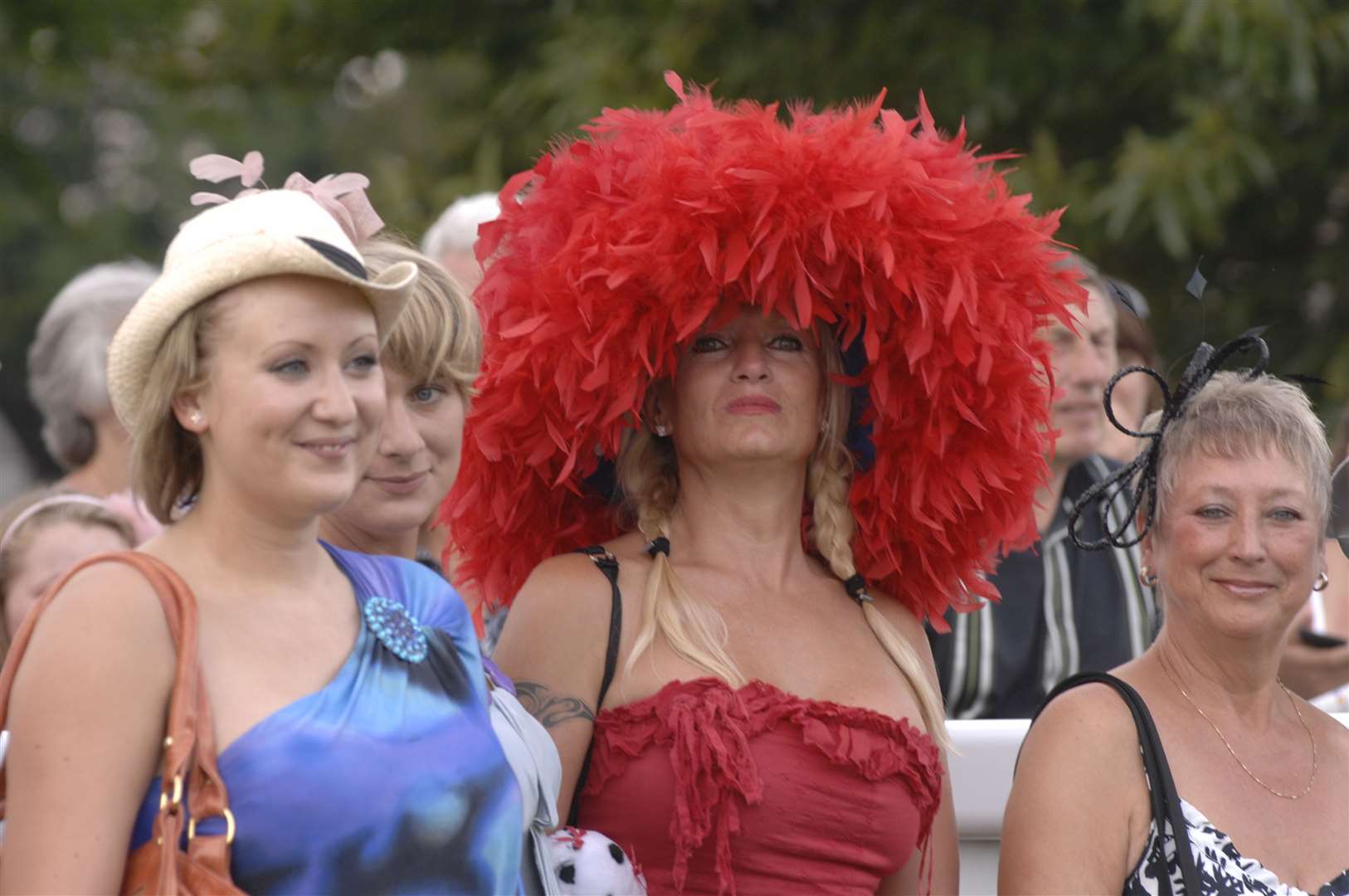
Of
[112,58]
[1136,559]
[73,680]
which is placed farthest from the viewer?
[112,58]

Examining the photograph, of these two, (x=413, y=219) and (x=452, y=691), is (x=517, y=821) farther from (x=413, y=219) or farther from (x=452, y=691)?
(x=413, y=219)

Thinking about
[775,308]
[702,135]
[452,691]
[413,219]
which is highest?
[413,219]

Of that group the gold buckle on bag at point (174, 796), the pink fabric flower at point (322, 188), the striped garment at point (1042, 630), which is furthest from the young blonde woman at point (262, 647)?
the striped garment at point (1042, 630)

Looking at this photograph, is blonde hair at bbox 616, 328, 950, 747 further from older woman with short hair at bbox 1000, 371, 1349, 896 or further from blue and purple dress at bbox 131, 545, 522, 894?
blue and purple dress at bbox 131, 545, 522, 894

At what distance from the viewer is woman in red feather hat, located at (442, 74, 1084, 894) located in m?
A: 2.91

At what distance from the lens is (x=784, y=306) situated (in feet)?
10.2

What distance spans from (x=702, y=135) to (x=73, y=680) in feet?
4.77

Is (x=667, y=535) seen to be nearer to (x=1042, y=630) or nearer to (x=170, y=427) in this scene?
(x=170, y=427)

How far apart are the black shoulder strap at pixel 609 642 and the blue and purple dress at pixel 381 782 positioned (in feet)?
1.37

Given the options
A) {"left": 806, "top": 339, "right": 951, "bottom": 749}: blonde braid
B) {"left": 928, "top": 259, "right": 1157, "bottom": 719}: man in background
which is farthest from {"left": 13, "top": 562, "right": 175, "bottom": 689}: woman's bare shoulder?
{"left": 928, "top": 259, "right": 1157, "bottom": 719}: man in background

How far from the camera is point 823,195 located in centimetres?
307

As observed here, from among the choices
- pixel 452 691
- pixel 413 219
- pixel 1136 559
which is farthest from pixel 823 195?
pixel 413 219

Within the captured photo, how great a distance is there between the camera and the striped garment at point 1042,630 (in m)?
4.28

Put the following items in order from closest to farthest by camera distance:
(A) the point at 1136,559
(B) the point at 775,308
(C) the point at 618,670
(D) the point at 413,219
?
1. (C) the point at 618,670
2. (B) the point at 775,308
3. (A) the point at 1136,559
4. (D) the point at 413,219
